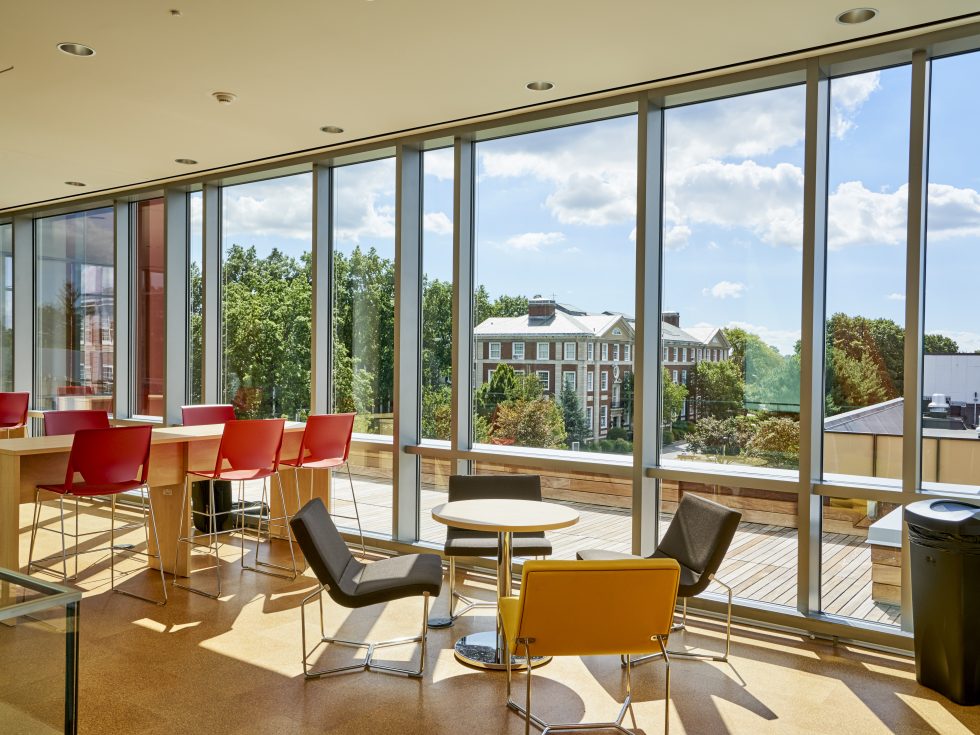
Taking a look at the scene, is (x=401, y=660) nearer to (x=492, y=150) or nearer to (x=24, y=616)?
(x=24, y=616)

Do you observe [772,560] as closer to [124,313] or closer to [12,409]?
[124,313]

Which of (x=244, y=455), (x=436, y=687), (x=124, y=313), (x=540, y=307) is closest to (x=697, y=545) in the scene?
(x=436, y=687)

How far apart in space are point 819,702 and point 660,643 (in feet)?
3.84

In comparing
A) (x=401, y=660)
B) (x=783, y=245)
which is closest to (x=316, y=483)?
(x=401, y=660)

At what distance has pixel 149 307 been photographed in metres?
8.39

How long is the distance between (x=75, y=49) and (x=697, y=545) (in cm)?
450

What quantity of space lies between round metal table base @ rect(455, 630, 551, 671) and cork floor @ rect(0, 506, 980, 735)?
0.22 feet

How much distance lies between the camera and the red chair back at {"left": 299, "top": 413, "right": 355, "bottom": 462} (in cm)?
588

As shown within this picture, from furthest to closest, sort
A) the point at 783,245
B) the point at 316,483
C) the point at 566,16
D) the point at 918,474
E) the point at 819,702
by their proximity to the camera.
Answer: the point at 316,483 < the point at 783,245 < the point at 918,474 < the point at 566,16 < the point at 819,702

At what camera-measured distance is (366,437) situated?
671 cm

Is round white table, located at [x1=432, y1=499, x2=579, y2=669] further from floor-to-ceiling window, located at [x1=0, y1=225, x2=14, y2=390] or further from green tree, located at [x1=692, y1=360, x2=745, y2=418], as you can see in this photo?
floor-to-ceiling window, located at [x1=0, y1=225, x2=14, y2=390]

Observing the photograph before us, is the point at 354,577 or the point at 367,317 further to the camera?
the point at 367,317

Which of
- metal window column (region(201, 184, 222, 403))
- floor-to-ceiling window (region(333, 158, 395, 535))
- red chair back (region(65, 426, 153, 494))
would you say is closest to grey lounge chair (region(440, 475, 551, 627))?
floor-to-ceiling window (region(333, 158, 395, 535))

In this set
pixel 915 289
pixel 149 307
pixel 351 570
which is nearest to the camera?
A: pixel 351 570
